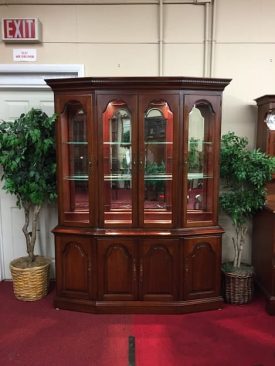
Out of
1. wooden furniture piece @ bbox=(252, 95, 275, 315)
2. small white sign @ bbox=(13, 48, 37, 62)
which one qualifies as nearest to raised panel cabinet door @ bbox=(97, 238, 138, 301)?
wooden furniture piece @ bbox=(252, 95, 275, 315)

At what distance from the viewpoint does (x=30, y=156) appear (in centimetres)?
305

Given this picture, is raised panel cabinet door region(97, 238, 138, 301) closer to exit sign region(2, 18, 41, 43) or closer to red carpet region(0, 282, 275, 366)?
red carpet region(0, 282, 275, 366)

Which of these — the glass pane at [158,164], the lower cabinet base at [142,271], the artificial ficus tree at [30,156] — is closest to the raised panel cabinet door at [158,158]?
the glass pane at [158,164]

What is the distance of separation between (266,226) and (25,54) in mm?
2939

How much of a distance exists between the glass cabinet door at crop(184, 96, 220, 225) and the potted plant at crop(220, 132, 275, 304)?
0.67 ft

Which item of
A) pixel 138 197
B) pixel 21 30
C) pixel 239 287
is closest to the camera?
pixel 138 197

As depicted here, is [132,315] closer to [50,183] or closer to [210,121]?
[50,183]

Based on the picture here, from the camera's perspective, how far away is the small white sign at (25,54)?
10.8 ft

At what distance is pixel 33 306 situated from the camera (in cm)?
313

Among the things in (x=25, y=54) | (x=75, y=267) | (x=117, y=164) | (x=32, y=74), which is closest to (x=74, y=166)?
(x=117, y=164)

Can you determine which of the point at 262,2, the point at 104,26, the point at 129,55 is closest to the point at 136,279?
the point at 129,55

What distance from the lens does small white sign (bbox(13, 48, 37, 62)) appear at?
3.30 meters

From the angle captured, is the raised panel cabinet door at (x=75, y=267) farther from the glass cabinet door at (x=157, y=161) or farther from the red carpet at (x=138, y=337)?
Answer: the glass cabinet door at (x=157, y=161)

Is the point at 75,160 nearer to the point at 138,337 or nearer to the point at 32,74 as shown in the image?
the point at 32,74
